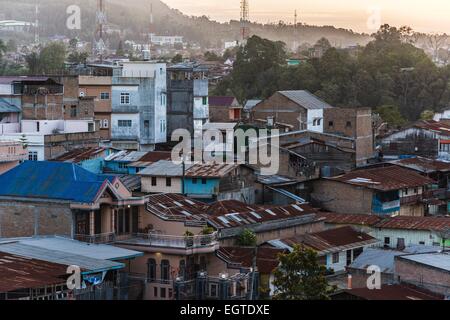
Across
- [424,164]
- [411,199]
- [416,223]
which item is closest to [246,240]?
[416,223]

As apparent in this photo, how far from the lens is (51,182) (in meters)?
20.3

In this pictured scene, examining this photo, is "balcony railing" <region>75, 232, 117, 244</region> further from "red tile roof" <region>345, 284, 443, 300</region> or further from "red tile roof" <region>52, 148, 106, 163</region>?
"red tile roof" <region>52, 148, 106, 163</region>

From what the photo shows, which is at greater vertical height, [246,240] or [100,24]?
[100,24]

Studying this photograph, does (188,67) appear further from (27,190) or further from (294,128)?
(27,190)

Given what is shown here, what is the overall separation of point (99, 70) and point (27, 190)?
49.5 feet

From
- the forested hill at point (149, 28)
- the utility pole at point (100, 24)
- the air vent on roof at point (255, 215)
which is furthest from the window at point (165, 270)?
the forested hill at point (149, 28)

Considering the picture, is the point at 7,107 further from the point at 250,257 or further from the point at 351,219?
the point at 250,257

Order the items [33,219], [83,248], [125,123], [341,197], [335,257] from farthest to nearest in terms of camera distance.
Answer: [125,123]
[341,197]
[335,257]
[33,219]
[83,248]

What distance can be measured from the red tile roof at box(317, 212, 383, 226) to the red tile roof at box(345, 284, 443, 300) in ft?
24.5

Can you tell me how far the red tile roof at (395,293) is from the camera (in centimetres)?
1653

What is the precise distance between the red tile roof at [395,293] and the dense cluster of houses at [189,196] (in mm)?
60

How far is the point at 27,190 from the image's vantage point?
66.5 ft

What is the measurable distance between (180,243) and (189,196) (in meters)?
5.61

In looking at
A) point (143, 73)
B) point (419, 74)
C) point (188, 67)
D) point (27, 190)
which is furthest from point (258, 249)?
point (419, 74)
